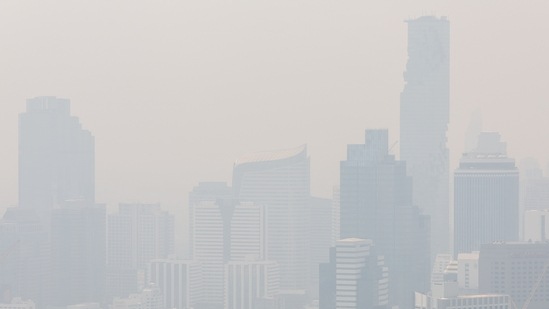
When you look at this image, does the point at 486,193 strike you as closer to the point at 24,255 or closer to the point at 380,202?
the point at 380,202

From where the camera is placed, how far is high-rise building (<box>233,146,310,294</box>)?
32.7 meters

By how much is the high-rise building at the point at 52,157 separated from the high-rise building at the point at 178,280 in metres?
3.82

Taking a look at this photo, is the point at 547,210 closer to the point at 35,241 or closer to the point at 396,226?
the point at 396,226

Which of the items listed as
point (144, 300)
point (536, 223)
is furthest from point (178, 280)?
point (536, 223)

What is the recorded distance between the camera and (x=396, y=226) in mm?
31047

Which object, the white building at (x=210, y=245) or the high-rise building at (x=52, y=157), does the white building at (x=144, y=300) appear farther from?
the high-rise building at (x=52, y=157)

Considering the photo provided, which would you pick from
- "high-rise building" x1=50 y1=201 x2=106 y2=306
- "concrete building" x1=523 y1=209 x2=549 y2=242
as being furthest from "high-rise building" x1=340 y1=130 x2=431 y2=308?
"high-rise building" x1=50 y1=201 x2=106 y2=306

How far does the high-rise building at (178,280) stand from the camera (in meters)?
31.4

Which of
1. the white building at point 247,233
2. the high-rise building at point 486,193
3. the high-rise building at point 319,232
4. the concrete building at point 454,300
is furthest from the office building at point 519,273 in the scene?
the white building at point 247,233

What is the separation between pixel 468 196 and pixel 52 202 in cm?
958

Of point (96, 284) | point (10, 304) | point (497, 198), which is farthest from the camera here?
point (497, 198)

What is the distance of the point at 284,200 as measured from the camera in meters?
38.1

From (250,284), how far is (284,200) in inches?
263

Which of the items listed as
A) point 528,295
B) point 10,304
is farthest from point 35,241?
point 528,295
